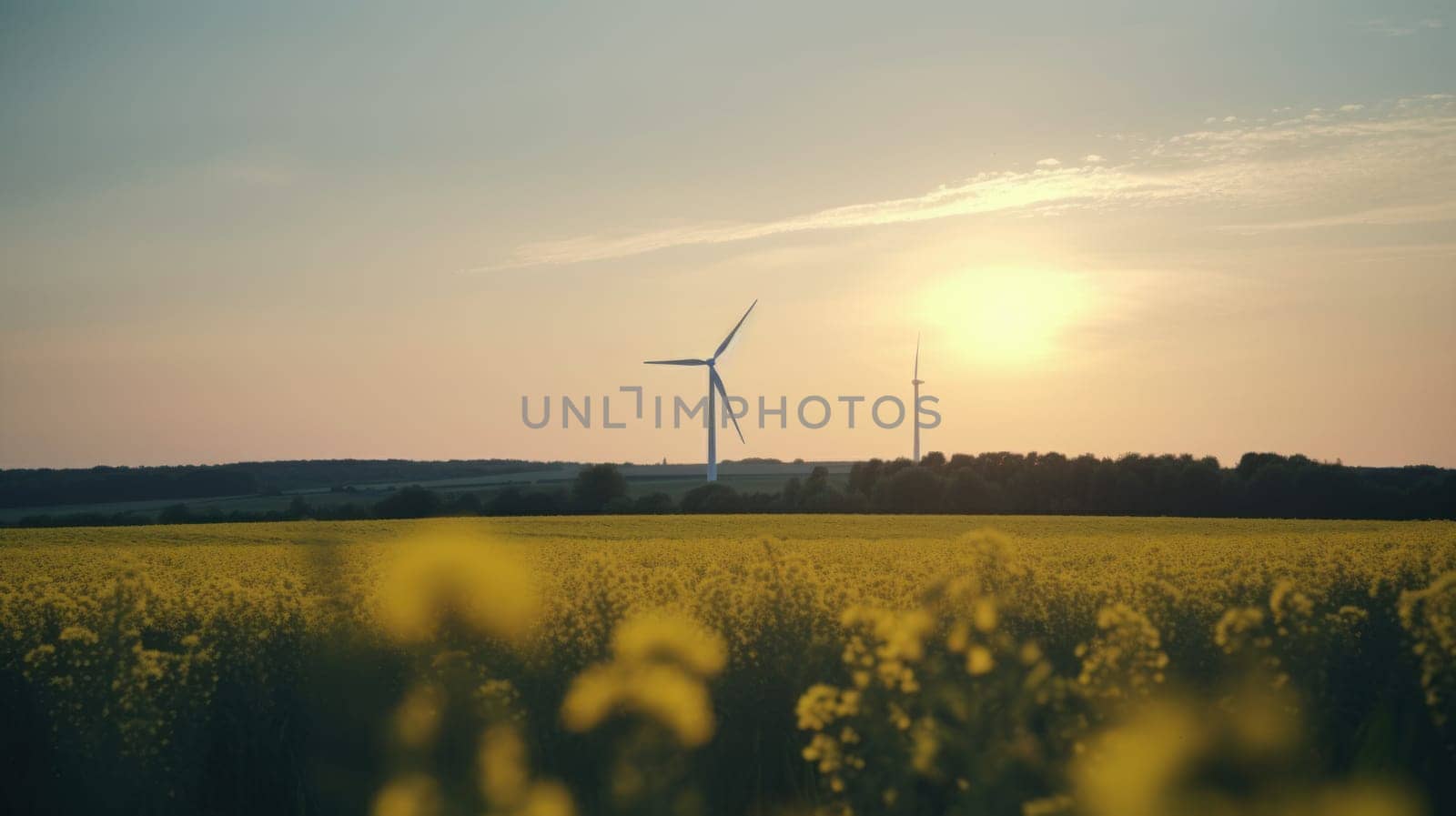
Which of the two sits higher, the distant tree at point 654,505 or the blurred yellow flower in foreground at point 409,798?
the distant tree at point 654,505

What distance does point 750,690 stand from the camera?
536 inches

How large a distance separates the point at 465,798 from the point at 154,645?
21.7ft

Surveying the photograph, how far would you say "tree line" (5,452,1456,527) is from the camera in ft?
223

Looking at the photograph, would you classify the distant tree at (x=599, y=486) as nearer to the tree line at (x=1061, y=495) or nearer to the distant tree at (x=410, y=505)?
the tree line at (x=1061, y=495)

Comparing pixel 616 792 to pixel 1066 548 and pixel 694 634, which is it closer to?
pixel 694 634

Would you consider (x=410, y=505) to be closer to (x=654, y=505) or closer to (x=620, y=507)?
(x=620, y=507)

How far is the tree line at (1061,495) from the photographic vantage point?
68.1 meters

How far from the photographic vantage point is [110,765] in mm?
14758

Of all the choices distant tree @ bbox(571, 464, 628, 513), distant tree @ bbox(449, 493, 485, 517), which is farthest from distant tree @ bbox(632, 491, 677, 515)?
distant tree @ bbox(571, 464, 628, 513)

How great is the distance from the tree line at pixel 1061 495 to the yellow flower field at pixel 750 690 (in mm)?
47056

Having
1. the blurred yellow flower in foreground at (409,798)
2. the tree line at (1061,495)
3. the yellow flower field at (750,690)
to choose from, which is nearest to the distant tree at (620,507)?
the tree line at (1061,495)

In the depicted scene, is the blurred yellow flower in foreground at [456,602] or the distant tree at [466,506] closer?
the blurred yellow flower in foreground at [456,602]

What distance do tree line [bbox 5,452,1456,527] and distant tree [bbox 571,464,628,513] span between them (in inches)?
8.5

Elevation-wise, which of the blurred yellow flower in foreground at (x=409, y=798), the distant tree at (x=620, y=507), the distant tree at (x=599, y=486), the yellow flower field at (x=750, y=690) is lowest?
the blurred yellow flower in foreground at (x=409, y=798)
